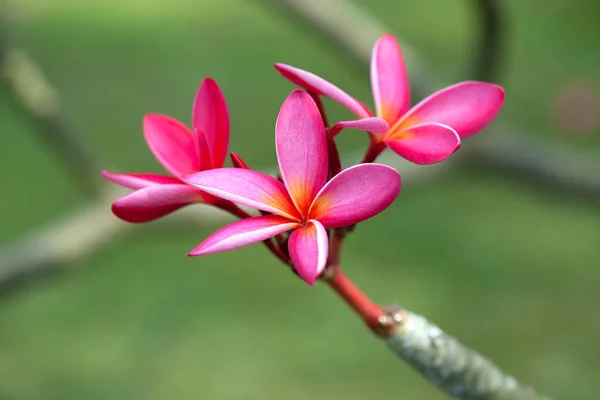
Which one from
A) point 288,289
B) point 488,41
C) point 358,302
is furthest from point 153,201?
point 288,289

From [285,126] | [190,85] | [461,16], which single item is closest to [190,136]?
[285,126]

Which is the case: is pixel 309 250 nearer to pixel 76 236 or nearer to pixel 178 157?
pixel 178 157

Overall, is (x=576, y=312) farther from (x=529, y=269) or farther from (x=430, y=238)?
(x=430, y=238)

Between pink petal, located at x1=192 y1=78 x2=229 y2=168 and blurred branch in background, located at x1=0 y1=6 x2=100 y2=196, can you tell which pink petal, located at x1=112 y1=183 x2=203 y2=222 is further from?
blurred branch in background, located at x1=0 y1=6 x2=100 y2=196

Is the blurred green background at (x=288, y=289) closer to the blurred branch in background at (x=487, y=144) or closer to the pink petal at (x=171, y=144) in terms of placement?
the blurred branch in background at (x=487, y=144)

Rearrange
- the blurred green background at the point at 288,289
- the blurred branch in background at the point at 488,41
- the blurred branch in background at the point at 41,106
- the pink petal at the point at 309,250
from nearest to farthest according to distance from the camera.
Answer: the pink petal at the point at 309,250
the blurred branch in background at the point at 488,41
the blurred branch in background at the point at 41,106
the blurred green background at the point at 288,289

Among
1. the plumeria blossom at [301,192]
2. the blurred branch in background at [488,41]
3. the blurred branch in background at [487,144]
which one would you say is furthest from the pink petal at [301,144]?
the blurred branch in background at [487,144]
